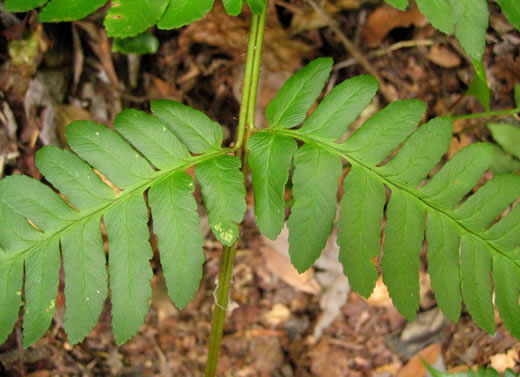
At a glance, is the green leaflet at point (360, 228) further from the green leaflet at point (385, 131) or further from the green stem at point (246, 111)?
the green stem at point (246, 111)

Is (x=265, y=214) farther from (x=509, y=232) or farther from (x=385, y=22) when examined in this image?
(x=385, y=22)

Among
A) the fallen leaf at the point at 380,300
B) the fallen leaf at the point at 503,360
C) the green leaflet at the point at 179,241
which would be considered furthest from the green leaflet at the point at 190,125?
the fallen leaf at the point at 503,360

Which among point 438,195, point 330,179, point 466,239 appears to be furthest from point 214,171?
point 466,239

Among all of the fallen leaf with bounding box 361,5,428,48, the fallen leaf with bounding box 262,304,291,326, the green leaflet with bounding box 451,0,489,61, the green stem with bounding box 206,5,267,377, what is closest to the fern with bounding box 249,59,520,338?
the green stem with bounding box 206,5,267,377

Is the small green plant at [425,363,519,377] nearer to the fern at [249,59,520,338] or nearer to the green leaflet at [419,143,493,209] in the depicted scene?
the fern at [249,59,520,338]

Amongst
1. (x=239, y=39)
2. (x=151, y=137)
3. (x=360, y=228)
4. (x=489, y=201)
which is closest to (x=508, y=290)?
(x=489, y=201)

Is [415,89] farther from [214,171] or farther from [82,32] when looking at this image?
[82,32]
